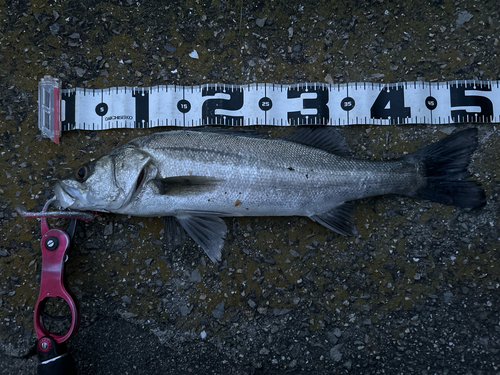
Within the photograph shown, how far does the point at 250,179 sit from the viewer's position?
90.2 inches

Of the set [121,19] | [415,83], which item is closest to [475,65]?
[415,83]

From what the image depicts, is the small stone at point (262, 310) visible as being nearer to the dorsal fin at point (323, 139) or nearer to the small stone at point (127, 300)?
the small stone at point (127, 300)

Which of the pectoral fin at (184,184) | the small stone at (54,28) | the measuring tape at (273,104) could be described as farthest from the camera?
the small stone at (54,28)

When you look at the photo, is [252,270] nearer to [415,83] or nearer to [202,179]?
[202,179]

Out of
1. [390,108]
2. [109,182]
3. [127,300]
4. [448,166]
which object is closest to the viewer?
[109,182]

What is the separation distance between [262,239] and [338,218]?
0.62 metres

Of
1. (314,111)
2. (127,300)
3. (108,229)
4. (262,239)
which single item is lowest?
(127,300)

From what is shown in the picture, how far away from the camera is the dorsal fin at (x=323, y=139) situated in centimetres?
249

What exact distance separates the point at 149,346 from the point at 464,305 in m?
2.44

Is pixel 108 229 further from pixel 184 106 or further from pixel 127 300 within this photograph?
pixel 184 106

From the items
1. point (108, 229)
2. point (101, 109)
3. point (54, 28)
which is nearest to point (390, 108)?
point (101, 109)

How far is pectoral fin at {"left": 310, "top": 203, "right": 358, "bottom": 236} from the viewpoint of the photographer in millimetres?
2459

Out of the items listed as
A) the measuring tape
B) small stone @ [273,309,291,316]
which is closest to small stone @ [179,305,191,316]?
small stone @ [273,309,291,316]

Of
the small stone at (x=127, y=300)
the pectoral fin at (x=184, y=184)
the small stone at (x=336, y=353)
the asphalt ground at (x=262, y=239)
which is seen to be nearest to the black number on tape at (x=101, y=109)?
the asphalt ground at (x=262, y=239)
